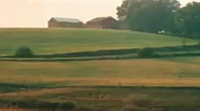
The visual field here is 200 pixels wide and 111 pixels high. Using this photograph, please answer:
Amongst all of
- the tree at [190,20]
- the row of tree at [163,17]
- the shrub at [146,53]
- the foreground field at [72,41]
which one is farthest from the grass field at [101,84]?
the row of tree at [163,17]

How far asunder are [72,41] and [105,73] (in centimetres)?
4707

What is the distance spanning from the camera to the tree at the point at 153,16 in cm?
15100

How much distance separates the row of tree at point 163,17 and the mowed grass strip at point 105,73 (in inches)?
2554

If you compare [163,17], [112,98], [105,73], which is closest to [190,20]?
[163,17]

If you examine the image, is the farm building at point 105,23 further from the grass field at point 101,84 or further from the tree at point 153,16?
the grass field at point 101,84

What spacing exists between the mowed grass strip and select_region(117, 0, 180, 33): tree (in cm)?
7456

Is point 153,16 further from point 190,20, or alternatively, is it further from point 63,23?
point 63,23

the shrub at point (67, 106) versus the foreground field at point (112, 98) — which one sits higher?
the shrub at point (67, 106)

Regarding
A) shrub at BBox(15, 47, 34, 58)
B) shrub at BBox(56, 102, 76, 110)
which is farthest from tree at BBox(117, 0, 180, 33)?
shrub at BBox(56, 102, 76, 110)

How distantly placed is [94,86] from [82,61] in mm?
24266

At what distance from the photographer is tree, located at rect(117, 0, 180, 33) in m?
151

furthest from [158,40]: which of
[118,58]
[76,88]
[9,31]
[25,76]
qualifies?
[76,88]

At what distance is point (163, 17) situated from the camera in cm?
15162

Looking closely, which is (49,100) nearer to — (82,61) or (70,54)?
(82,61)
